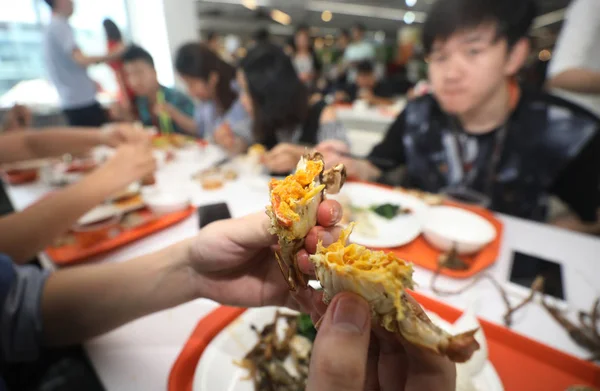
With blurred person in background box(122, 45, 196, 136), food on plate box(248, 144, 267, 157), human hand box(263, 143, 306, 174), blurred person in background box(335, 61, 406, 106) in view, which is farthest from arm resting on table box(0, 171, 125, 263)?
blurred person in background box(335, 61, 406, 106)

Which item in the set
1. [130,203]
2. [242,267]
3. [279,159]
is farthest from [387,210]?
[130,203]

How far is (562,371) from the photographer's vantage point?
68cm

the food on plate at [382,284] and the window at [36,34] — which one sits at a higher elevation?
the window at [36,34]

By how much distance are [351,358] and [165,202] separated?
1.40 metres

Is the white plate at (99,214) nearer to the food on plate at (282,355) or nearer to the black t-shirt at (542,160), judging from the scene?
the food on plate at (282,355)

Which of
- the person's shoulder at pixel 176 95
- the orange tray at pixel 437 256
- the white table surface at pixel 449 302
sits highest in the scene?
the person's shoulder at pixel 176 95

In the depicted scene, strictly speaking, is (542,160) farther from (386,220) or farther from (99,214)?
(99,214)

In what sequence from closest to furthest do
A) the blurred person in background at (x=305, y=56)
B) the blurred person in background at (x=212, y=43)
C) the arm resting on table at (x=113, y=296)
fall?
the arm resting on table at (x=113, y=296)
the blurred person in background at (x=212, y=43)
the blurred person in background at (x=305, y=56)

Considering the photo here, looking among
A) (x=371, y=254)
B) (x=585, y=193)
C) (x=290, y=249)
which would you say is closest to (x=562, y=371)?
(x=371, y=254)

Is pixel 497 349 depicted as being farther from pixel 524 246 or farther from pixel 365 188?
pixel 365 188

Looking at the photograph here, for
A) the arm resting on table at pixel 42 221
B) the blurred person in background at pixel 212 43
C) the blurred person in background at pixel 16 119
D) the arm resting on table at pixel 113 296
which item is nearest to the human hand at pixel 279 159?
the arm resting on table at pixel 113 296

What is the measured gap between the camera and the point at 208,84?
11.1 ft

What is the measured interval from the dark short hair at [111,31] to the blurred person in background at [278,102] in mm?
942

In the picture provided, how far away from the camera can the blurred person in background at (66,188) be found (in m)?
1.11
